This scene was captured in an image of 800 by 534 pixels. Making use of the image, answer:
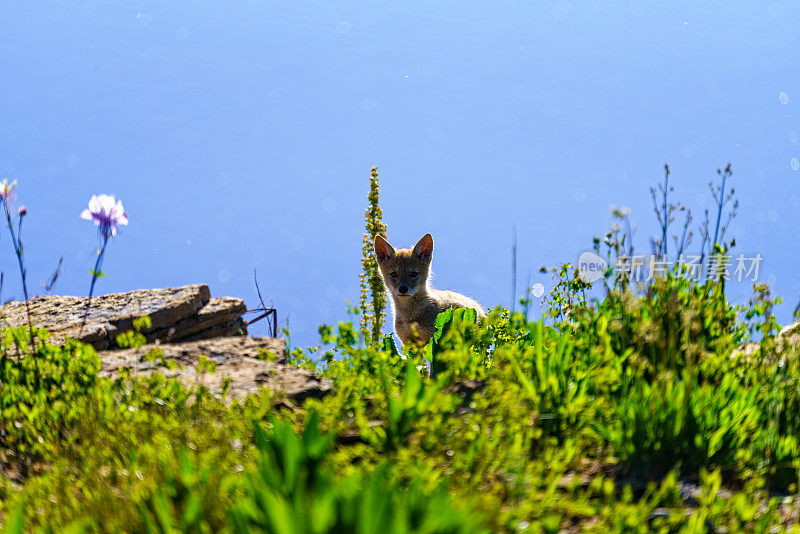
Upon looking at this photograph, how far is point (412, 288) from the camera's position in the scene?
9523 mm

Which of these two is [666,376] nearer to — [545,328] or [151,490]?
[545,328]

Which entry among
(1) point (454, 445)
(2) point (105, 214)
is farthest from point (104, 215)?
(1) point (454, 445)

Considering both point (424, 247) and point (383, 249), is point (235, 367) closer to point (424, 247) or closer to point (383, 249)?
point (383, 249)

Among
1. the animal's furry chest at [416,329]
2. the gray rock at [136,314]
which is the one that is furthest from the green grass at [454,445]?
the animal's furry chest at [416,329]

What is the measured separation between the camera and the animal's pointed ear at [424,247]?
948 cm

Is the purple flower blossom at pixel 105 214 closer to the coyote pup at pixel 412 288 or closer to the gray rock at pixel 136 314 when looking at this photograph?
the gray rock at pixel 136 314

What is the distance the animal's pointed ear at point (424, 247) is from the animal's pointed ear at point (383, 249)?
1.11 ft

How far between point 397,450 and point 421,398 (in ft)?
0.94

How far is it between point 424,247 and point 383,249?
53 cm

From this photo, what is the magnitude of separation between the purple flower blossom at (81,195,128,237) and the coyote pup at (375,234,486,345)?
393 centimetres

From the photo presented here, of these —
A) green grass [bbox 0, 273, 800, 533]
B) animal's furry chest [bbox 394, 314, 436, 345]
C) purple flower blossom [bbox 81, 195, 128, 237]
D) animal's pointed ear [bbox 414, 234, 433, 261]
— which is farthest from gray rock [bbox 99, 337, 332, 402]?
animal's pointed ear [bbox 414, 234, 433, 261]

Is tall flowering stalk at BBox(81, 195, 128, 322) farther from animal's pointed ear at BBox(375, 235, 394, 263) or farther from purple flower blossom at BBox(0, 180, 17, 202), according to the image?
animal's pointed ear at BBox(375, 235, 394, 263)

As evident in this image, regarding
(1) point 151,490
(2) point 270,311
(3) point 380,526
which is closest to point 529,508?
(3) point 380,526

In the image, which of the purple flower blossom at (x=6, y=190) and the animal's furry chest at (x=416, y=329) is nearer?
the purple flower blossom at (x=6, y=190)
